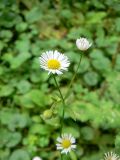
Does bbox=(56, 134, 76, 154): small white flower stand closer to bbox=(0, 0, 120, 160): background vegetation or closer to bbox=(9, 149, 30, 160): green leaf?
bbox=(0, 0, 120, 160): background vegetation

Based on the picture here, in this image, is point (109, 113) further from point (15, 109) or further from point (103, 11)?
point (103, 11)

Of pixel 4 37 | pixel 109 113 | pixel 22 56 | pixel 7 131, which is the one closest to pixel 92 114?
pixel 109 113

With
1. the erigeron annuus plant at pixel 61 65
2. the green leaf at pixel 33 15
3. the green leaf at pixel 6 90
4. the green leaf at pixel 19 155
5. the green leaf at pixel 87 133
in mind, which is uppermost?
the green leaf at pixel 33 15

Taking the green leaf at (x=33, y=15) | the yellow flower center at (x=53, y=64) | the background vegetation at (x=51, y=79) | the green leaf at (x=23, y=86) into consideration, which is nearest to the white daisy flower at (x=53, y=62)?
the yellow flower center at (x=53, y=64)

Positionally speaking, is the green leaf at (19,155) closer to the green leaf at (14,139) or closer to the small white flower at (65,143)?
the green leaf at (14,139)

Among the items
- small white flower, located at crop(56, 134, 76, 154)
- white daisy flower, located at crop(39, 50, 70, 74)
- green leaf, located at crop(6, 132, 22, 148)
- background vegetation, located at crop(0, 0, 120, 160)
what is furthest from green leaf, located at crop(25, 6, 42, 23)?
small white flower, located at crop(56, 134, 76, 154)

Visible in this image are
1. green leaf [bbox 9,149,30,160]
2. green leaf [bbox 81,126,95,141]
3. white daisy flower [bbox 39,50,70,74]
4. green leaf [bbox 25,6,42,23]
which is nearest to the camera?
white daisy flower [bbox 39,50,70,74]
